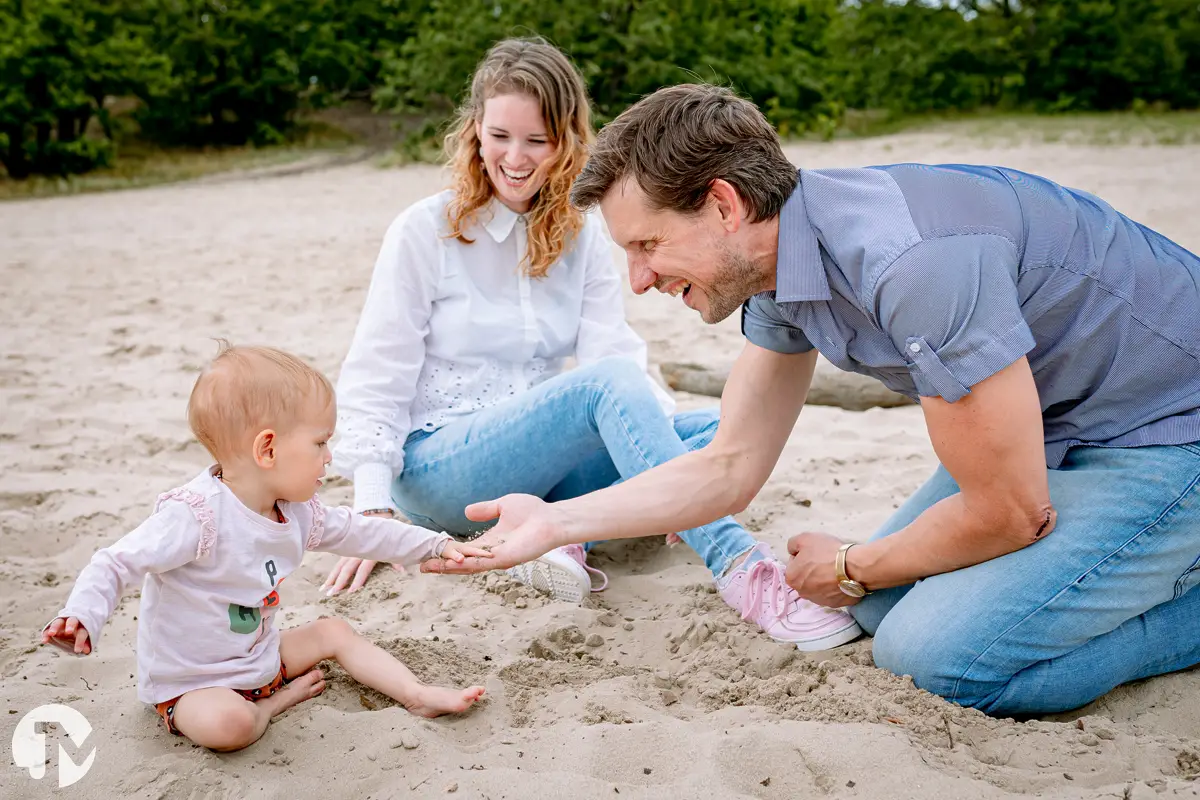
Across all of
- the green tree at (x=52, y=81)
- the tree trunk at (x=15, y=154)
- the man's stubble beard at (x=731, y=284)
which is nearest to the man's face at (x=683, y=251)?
the man's stubble beard at (x=731, y=284)

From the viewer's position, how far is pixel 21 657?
8.87ft

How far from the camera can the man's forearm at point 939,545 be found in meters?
2.34

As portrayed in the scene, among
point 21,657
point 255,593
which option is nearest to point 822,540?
point 255,593

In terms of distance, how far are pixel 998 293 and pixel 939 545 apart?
622 millimetres

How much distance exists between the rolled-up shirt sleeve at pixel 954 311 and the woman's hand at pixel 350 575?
1676 mm

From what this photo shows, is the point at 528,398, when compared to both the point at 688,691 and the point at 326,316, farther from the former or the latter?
the point at 326,316

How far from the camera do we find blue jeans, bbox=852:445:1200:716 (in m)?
2.36

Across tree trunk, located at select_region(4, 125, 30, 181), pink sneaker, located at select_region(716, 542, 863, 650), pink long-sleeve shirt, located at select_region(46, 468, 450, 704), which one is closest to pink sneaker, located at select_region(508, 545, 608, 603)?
pink sneaker, located at select_region(716, 542, 863, 650)

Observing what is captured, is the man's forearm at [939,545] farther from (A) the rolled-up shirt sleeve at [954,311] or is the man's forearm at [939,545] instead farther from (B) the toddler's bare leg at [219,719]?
(B) the toddler's bare leg at [219,719]

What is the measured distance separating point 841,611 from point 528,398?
110 centimetres

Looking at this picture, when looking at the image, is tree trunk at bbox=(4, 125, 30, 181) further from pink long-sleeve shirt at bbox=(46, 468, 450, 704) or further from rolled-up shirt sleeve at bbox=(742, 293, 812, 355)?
rolled-up shirt sleeve at bbox=(742, 293, 812, 355)

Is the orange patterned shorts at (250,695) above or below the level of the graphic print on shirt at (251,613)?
below

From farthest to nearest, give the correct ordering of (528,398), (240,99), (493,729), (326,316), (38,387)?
1. (240,99)
2. (326,316)
3. (38,387)
4. (528,398)
5. (493,729)

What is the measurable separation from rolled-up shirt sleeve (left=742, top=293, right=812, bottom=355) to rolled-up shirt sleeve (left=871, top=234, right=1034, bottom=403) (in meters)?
0.47
